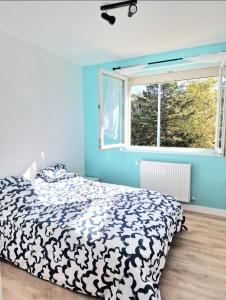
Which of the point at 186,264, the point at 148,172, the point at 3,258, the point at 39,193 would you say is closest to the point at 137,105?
the point at 148,172

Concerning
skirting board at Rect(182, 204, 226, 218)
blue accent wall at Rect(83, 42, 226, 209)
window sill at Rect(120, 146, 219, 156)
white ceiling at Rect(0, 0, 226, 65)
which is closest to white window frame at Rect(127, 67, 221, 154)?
window sill at Rect(120, 146, 219, 156)

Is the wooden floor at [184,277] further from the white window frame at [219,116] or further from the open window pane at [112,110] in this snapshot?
the open window pane at [112,110]

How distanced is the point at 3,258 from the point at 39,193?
0.73 metres

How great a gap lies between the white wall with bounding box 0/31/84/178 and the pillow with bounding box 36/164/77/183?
0.16 m

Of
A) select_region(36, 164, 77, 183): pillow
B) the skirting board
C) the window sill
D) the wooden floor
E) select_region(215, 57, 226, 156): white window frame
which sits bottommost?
the wooden floor

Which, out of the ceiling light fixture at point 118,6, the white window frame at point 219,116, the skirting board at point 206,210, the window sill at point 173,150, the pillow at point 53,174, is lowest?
the skirting board at point 206,210

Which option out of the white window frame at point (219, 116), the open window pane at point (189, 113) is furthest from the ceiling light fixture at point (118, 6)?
the open window pane at point (189, 113)

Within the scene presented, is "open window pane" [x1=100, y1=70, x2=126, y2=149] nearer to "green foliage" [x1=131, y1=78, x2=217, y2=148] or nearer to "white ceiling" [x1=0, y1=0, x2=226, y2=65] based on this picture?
"green foliage" [x1=131, y1=78, x2=217, y2=148]

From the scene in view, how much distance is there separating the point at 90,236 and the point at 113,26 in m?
2.22

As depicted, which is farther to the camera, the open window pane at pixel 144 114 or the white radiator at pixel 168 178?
the open window pane at pixel 144 114

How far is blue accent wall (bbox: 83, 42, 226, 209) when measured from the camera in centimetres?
320

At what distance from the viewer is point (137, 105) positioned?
154 inches

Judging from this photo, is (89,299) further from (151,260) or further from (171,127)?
(171,127)

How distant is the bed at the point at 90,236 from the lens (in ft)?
5.27
